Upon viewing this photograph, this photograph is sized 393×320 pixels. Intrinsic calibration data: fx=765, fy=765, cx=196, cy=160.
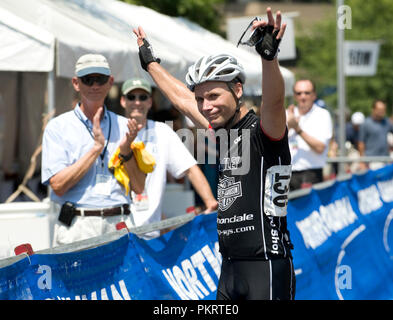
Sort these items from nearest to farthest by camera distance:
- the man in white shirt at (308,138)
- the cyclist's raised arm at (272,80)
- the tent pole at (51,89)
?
the cyclist's raised arm at (272,80)
the tent pole at (51,89)
the man in white shirt at (308,138)

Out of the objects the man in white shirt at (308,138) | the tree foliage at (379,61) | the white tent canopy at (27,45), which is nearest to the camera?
the white tent canopy at (27,45)

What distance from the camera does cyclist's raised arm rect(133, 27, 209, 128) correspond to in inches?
182

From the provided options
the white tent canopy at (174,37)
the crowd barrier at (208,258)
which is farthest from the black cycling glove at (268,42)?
the white tent canopy at (174,37)

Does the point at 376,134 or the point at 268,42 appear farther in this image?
the point at 376,134

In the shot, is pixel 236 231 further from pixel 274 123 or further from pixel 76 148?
pixel 76 148

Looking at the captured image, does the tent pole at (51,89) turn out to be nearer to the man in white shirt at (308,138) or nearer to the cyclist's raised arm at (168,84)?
the cyclist's raised arm at (168,84)

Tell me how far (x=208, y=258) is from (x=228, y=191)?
1.84m

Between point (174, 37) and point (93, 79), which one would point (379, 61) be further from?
point (93, 79)

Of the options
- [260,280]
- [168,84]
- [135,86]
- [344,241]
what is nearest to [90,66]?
[135,86]

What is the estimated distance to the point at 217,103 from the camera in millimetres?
3980

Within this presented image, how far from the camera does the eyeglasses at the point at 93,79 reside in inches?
230

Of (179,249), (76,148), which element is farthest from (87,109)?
(179,249)

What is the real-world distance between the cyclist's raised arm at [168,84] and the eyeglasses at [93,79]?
122 cm
